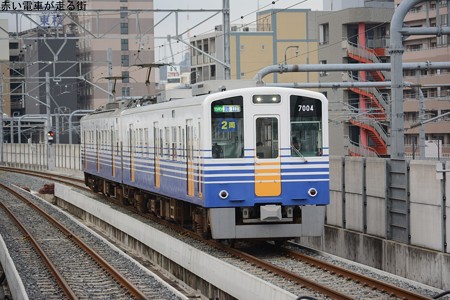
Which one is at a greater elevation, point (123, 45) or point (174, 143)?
point (123, 45)

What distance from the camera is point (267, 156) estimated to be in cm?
1664

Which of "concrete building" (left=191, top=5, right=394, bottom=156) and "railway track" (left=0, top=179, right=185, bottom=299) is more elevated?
"concrete building" (left=191, top=5, right=394, bottom=156)

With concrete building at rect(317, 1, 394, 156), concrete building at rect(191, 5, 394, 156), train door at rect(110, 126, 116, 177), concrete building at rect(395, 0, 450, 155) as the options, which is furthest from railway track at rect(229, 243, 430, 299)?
concrete building at rect(395, 0, 450, 155)

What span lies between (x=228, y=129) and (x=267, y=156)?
30.7 inches

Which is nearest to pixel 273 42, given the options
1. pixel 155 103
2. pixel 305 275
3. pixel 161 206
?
pixel 155 103

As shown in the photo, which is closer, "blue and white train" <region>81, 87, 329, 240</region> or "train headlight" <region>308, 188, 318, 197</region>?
"blue and white train" <region>81, 87, 329, 240</region>

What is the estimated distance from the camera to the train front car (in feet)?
54.1

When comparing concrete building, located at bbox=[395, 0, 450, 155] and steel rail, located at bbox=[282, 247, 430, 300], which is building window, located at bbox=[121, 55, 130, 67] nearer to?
concrete building, located at bbox=[395, 0, 450, 155]

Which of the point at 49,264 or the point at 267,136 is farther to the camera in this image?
the point at 49,264

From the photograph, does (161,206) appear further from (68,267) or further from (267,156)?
(267,156)

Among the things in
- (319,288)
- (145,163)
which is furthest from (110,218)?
(319,288)

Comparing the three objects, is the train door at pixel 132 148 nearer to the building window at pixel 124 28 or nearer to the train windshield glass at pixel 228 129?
the train windshield glass at pixel 228 129

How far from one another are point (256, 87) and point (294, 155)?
1.29 metres

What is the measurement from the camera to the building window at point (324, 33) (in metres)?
61.4
